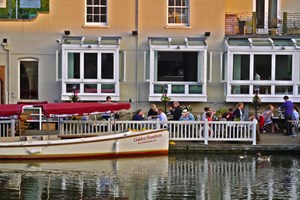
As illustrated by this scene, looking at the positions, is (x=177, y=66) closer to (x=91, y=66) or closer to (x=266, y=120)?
(x=91, y=66)

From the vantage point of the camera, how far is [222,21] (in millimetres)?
38031

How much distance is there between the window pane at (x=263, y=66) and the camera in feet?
121

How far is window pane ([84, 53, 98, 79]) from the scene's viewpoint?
36969mm

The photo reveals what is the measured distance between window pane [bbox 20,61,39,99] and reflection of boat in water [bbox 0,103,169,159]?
9320 millimetres

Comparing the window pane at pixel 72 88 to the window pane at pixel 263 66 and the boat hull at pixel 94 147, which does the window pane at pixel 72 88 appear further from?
the boat hull at pixel 94 147

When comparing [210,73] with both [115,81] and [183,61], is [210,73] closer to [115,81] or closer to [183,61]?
[183,61]

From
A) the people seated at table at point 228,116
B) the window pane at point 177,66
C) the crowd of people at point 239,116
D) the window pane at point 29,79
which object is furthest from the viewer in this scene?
the window pane at point 29,79

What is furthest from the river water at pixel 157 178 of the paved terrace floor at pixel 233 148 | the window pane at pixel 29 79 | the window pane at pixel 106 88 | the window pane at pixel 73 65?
the window pane at pixel 29 79

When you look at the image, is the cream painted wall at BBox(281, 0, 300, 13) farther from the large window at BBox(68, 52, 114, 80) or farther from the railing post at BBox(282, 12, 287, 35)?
the large window at BBox(68, 52, 114, 80)

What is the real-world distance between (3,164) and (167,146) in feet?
19.7

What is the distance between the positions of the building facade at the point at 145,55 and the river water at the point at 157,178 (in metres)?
8.31

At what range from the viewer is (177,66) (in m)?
37.7

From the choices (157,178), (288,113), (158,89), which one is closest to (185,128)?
(288,113)

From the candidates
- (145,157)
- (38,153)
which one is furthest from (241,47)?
(38,153)
